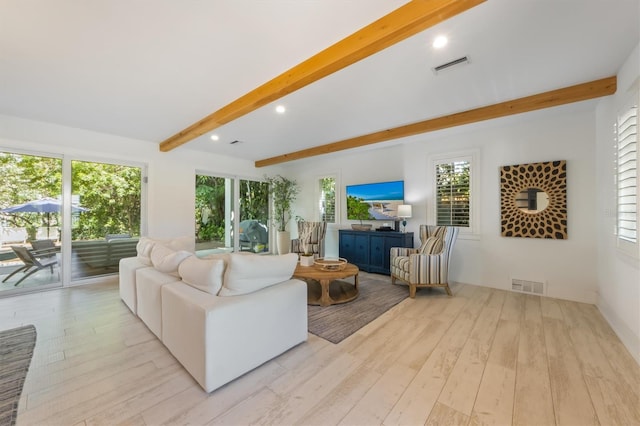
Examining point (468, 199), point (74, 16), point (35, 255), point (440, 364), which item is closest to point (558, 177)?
point (468, 199)

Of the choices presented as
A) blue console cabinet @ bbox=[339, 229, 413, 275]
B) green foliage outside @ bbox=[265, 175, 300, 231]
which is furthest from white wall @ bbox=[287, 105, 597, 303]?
green foliage outside @ bbox=[265, 175, 300, 231]

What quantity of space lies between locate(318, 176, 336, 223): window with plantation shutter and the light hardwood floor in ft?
12.2

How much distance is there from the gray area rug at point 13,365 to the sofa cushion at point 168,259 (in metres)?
1.12

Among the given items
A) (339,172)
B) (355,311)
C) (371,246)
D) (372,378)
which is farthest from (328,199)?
(372,378)

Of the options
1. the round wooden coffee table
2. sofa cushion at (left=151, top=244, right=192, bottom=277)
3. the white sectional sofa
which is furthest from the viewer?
the round wooden coffee table

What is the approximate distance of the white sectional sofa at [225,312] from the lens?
5.65ft

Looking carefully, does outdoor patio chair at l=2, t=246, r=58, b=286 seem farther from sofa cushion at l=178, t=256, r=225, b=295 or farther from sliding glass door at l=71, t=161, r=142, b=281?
sofa cushion at l=178, t=256, r=225, b=295

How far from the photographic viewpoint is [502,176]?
394 centimetres

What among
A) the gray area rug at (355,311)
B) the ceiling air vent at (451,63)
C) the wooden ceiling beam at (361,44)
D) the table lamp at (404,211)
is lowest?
the gray area rug at (355,311)

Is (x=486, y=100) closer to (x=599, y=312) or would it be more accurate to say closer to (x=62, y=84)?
(x=599, y=312)

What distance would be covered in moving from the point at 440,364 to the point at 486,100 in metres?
3.00

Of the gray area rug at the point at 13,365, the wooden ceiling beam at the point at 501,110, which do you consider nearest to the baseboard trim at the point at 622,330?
the wooden ceiling beam at the point at 501,110

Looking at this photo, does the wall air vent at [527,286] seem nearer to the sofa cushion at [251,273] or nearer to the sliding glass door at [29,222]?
the sofa cushion at [251,273]

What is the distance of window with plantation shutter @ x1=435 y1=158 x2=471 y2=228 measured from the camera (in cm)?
432
